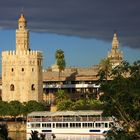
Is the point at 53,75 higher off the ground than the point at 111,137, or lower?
higher

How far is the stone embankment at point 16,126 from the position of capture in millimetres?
92825

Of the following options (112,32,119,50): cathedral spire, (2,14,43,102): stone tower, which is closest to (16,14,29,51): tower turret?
(2,14,43,102): stone tower

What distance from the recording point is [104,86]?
136 feet

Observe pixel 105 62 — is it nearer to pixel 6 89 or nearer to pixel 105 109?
pixel 6 89

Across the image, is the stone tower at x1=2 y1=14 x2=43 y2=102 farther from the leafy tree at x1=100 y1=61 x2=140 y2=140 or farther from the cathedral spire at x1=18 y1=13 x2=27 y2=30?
the leafy tree at x1=100 y1=61 x2=140 y2=140

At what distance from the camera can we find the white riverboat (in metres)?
76.4

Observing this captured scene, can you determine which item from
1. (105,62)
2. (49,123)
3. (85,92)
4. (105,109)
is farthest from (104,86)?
(85,92)

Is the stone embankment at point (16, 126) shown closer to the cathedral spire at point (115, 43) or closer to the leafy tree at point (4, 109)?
the leafy tree at point (4, 109)

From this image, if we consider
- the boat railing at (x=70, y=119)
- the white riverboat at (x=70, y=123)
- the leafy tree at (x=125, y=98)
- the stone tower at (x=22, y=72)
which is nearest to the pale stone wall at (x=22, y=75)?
the stone tower at (x=22, y=72)

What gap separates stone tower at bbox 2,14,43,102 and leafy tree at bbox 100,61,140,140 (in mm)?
68043

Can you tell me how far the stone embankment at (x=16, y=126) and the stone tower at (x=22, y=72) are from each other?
45.7 feet

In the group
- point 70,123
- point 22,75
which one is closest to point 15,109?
point 22,75

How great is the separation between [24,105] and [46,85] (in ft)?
77.5

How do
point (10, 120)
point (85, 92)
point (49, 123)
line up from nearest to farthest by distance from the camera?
point (49, 123), point (10, 120), point (85, 92)
